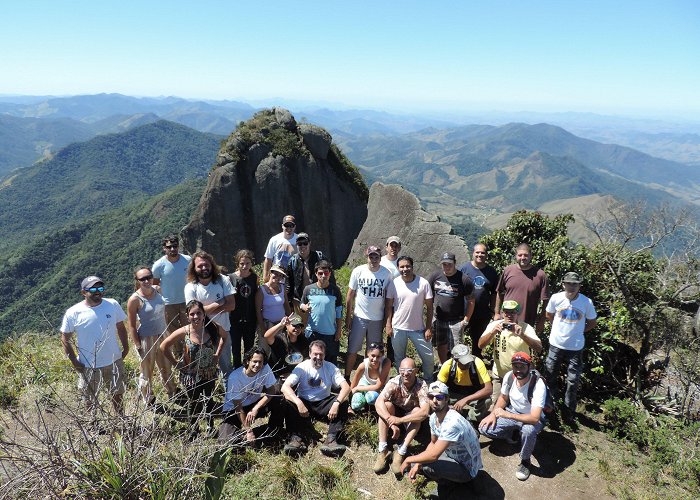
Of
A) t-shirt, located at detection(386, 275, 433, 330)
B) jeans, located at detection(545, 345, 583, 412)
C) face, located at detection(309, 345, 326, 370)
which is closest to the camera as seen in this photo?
face, located at detection(309, 345, 326, 370)

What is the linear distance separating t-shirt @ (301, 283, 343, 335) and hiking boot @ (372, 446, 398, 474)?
82.1 inches

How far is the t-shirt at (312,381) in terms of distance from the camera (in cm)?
635

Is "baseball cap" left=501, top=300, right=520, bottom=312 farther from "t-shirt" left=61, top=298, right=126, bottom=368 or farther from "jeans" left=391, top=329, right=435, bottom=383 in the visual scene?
"t-shirt" left=61, top=298, right=126, bottom=368

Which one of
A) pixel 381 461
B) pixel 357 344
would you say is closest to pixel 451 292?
pixel 357 344

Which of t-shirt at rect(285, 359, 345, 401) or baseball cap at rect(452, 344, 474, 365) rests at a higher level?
baseball cap at rect(452, 344, 474, 365)

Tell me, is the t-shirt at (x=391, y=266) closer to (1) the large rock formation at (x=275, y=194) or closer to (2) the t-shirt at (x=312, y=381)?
(2) the t-shirt at (x=312, y=381)

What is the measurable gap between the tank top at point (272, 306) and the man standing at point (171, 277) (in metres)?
1.47

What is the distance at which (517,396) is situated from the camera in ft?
19.2

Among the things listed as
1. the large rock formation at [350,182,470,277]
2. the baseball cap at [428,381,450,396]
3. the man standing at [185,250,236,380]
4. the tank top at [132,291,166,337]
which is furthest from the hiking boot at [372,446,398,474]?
the large rock formation at [350,182,470,277]

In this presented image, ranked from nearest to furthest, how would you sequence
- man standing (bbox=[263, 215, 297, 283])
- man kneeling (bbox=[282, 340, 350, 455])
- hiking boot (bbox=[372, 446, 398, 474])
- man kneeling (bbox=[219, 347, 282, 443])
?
hiking boot (bbox=[372, 446, 398, 474]) → man kneeling (bbox=[219, 347, 282, 443]) → man kneeling (bbox=[282, 340, 350, 455]) → man standing (bbox=[263, 215, 297, 283])

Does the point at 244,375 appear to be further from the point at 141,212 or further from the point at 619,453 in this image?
the point at 141,212

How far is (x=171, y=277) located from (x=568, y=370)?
708cm

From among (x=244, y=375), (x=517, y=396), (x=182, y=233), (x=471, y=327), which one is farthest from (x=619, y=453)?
(x=182, y=233)

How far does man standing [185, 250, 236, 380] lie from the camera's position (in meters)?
6.27
